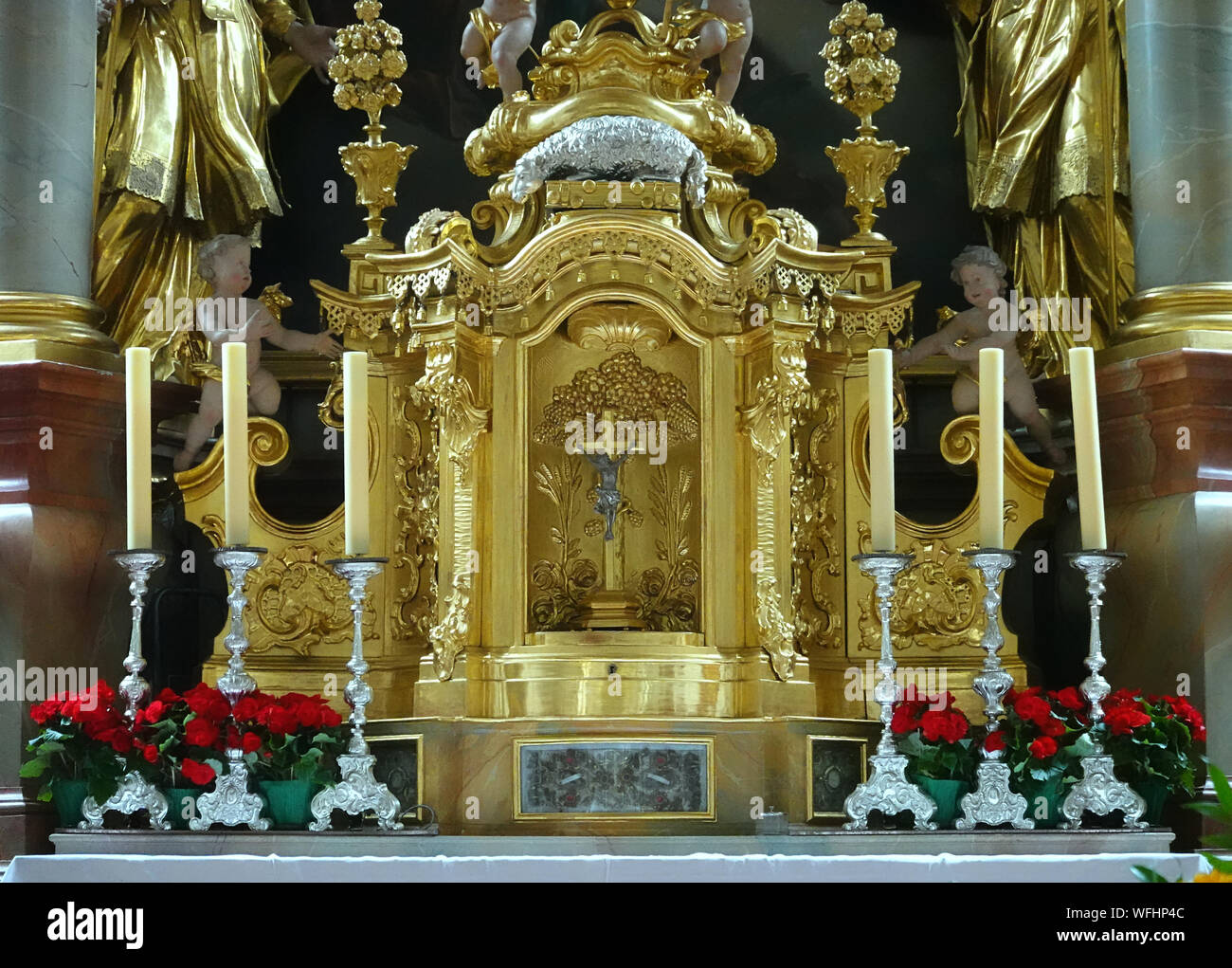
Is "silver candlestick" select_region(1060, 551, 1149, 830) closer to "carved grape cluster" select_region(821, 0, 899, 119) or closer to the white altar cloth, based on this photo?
the white altar cloth

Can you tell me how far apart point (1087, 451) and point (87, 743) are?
3.55 m

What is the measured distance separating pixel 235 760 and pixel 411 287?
2.10 m

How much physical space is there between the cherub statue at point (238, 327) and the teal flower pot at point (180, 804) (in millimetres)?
2076

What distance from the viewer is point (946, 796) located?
6621mm

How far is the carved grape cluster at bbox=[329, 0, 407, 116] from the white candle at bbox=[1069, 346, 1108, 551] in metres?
3.23

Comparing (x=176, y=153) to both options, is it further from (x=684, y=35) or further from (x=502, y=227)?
(x=684, y=35)

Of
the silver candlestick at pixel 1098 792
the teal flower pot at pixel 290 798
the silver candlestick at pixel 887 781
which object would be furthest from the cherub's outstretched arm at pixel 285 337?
the silver candlestick at pixel 1098 792

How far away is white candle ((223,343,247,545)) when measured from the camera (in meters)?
6.31

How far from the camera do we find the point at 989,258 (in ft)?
27.8

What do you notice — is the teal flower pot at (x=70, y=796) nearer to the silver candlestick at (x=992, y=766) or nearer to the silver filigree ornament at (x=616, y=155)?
the silver filigree ornament at (x=616, y=155)

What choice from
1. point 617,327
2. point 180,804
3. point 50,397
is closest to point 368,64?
point 617,327

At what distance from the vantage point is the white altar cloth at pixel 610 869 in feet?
17.2

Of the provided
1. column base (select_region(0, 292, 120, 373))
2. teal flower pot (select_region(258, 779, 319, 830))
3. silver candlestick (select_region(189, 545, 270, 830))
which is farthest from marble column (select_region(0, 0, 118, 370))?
teal flower pot (select_region(258, 779, 319, 830))
